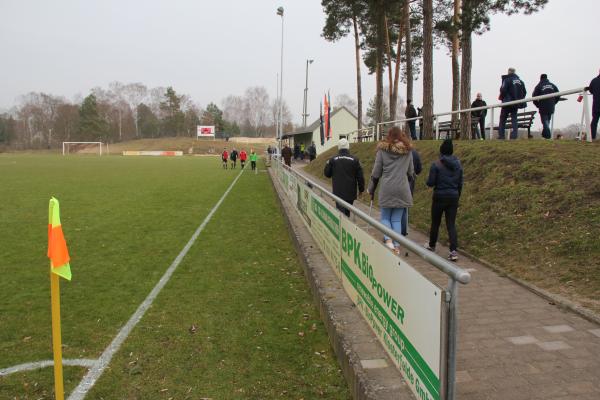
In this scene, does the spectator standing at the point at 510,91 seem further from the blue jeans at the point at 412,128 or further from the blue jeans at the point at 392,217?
the blue jeans at the point at 412,128

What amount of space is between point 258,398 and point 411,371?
121 centimetres

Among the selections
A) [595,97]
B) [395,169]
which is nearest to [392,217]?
[395,169]

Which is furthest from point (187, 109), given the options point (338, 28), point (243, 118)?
point (338, 28)

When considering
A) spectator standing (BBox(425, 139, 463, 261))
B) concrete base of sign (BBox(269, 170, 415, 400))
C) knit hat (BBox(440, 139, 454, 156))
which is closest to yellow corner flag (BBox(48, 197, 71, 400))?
concrete base of sign (BBox(269, 170, 415, 400))

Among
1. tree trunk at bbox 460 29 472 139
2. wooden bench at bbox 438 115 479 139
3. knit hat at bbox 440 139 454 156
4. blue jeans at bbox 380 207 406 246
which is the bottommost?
blue jeans at bbox 380 207 406 246

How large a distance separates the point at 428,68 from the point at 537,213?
9703 mm

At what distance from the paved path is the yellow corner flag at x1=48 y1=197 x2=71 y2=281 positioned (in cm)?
227

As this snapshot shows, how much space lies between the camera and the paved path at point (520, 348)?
9.78 ft

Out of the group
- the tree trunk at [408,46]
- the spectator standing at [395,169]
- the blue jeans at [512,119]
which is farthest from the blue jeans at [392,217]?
the tree trunk at [408,46]

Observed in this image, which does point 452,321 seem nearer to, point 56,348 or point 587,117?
point 56,348

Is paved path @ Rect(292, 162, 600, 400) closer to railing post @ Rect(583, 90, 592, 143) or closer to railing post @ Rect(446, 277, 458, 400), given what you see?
railing post @ Rect(446, 277, 458, 400)

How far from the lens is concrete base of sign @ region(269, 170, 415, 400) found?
2951 mm

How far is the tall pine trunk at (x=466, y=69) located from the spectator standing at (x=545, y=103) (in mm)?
2759

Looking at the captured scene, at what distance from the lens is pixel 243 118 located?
6043 inches
